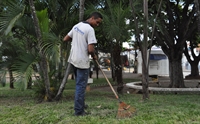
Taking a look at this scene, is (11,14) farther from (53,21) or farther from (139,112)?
(139,112)

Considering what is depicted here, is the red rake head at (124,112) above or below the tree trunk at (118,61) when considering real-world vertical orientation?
below

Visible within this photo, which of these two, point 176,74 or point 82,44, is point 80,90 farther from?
point 176,74

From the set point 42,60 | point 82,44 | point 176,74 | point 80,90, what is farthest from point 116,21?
point 176,74

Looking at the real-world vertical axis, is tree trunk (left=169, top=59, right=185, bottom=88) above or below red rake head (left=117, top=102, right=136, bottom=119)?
above

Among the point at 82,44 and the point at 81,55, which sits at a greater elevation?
the point at 82,44

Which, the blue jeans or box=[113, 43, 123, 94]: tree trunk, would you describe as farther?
box=[113, 43, 123, 94]: tree trunk

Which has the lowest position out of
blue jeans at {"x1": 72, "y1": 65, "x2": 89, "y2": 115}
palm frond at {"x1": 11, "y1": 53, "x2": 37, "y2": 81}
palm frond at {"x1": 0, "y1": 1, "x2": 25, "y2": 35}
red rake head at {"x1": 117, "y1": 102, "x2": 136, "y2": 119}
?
red rake head at {"x1": 117, "y1": 102, "x2": 136, "y2": 119}

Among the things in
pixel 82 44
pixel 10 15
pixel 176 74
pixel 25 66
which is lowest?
pixel 176 74

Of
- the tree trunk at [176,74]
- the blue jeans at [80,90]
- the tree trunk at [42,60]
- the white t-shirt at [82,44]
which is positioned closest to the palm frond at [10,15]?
the tree trunk at [42,60]

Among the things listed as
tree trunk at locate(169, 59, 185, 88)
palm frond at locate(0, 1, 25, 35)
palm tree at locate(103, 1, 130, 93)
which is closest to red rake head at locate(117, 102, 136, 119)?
palm tree at locate(103, 1, 130, 93)

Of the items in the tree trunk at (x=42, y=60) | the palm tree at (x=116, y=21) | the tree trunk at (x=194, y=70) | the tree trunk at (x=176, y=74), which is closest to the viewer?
the tree trunk at (x=42, y=60)

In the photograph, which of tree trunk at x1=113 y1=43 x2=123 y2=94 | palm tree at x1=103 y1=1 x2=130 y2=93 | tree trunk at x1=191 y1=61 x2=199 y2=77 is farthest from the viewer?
tree trunk at x1=191 y1=61 x2=199 y2=77

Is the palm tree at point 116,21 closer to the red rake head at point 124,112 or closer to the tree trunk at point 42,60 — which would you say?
the tree trunk at point 42,60

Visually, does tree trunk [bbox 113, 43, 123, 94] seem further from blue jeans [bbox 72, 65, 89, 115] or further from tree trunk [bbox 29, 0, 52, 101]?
blue jeans [bbox 72, 65, 89, 115]
